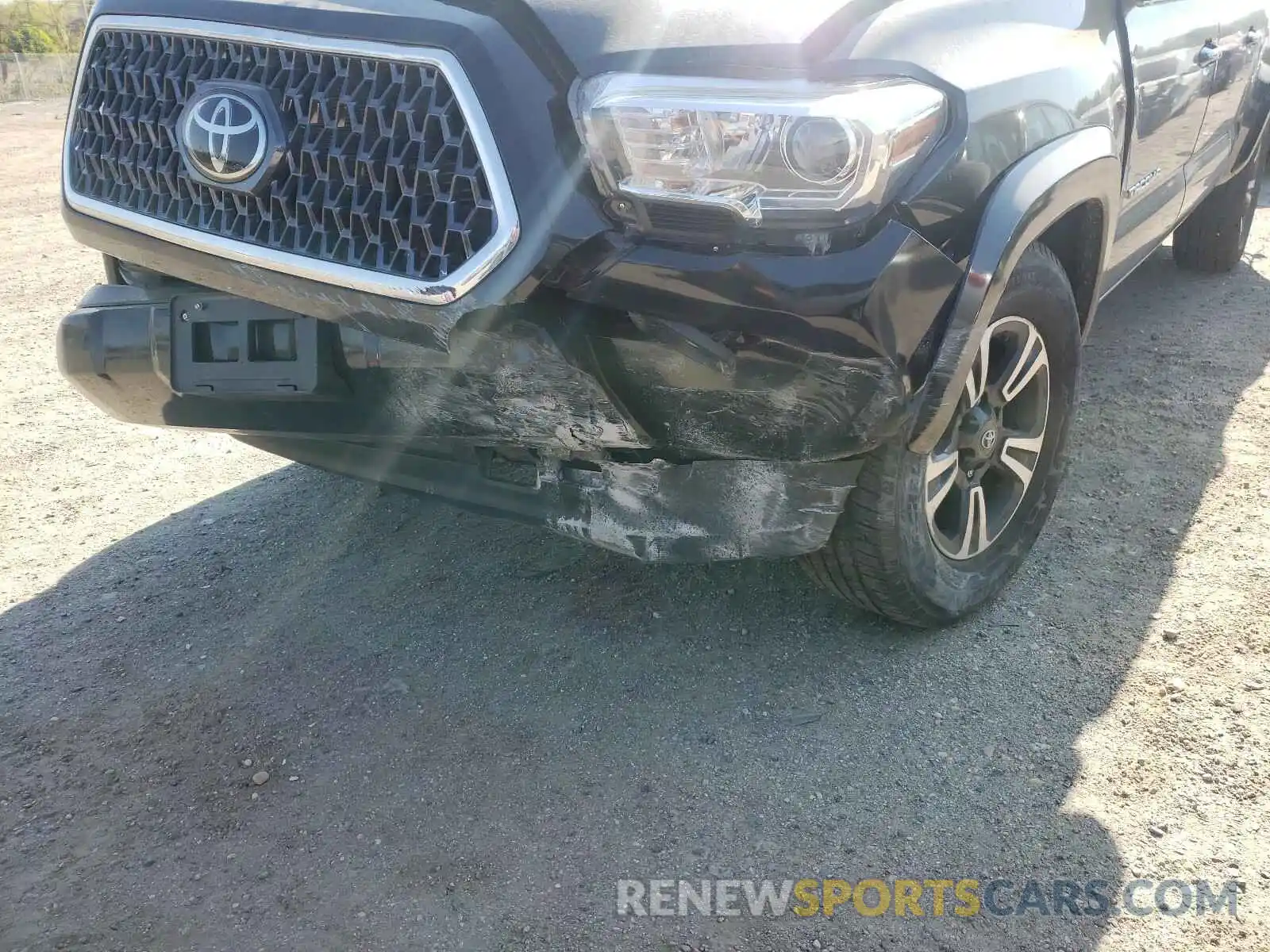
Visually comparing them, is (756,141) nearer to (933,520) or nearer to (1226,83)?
(933,520)

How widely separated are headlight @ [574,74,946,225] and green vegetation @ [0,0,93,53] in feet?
71.2

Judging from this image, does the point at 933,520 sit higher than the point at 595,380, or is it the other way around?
the point at 595,380

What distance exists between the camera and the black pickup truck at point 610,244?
1.83 m

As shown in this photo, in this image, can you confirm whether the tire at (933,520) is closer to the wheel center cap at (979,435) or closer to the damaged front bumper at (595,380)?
the wheel center cap at (979,435)

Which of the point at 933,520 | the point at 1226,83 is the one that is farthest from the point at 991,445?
the point at 1226,83

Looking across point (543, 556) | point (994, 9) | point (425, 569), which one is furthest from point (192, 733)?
point (994, 9)

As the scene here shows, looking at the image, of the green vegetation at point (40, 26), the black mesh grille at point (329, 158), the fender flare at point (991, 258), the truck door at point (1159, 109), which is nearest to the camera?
the black mesh grille at point (329, 158)

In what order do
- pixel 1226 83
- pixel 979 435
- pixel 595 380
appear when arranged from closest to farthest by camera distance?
pixel 595 380 < pixel 979 435 < pixel 1226 83

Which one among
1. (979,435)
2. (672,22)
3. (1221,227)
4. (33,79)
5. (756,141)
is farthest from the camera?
(33,79)

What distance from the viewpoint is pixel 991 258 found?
2.03 m

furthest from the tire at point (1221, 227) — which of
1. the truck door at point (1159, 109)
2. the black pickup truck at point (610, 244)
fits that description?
the black pickup truck at point (610, 244)

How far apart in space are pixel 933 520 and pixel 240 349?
1612 mm

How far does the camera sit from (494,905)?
201 cm

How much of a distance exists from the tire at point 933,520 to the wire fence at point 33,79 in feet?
56.7
